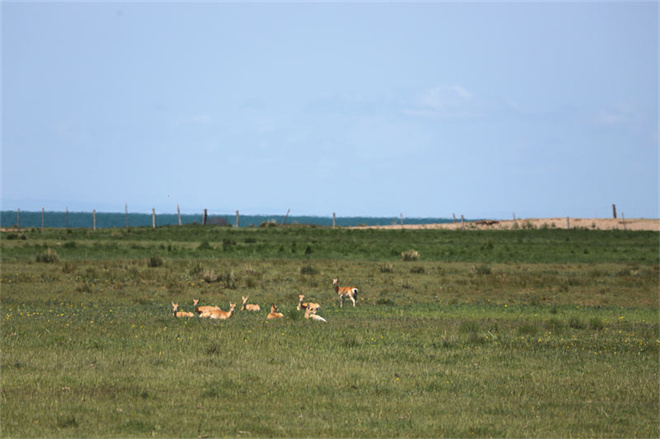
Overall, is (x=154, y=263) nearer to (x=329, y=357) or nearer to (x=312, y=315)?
(x=312, y=315)

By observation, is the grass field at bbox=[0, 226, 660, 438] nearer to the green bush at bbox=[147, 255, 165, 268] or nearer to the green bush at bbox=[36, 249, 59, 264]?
the green bush at bbox=[147, 255, 165, 268]

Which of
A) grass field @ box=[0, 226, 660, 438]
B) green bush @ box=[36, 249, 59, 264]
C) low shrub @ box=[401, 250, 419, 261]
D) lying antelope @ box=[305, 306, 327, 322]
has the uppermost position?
green bush @ box=[36, 249, 59, 264]

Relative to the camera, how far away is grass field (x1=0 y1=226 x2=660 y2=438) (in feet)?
34.0

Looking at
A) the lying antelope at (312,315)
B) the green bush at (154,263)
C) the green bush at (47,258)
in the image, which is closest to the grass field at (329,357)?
the lying antelope at (312,315)

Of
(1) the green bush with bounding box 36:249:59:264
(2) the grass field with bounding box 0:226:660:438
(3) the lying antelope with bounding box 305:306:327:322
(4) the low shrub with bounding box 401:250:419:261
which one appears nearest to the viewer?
(2) the grass field with bounding box 0:226:660:438

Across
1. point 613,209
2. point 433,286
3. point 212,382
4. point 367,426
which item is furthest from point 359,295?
point 613,209

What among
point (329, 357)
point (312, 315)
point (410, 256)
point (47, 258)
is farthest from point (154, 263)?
point (329, 357)

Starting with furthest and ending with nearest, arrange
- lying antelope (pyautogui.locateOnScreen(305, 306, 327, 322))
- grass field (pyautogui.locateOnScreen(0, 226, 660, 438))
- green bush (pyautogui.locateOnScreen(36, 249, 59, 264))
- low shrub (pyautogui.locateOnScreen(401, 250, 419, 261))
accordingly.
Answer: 1. low shrub (pyautogui.locateOnScreen(401, 250, 419, 261))
2. green bush (pyautogui.locateOnScreen(36, 249, 59, 264))
3. lying antelope (pyautogui.locateOnScreen(305, 306, 327, 322))
4. grass field (pyautogui.locateOnScreen(0, 226, 660, 438))

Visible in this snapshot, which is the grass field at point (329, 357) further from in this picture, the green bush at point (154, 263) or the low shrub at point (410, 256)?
the low shrub at point (410, 256)

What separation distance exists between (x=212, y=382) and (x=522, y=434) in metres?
5.13

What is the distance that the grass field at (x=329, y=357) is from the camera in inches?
408

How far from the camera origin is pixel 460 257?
46.8 meters

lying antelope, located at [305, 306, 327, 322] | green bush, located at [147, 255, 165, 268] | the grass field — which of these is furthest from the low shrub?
lying antelope, located at [305, 306, 327, 322]

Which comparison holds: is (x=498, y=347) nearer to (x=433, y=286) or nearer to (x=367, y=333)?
(x=367, y=333)
